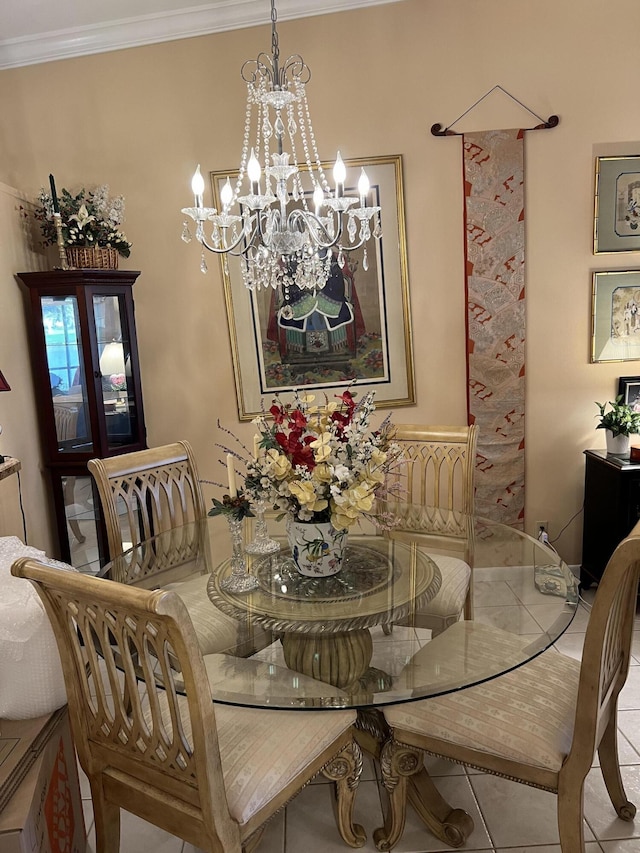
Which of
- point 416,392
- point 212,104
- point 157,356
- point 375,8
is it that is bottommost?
point 416,392

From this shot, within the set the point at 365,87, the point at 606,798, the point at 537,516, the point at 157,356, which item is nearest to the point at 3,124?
the point at 157,356

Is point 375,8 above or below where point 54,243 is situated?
above

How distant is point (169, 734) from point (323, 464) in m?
0.79

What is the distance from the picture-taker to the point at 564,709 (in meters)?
1.64

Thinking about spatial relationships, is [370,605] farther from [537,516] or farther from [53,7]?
[53,7]

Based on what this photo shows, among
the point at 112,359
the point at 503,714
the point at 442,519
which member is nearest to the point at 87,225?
the point at 112,359

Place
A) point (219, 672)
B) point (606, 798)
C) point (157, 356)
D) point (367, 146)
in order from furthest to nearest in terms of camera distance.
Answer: point (157, 356) → point (367, 146) → point (606, 798) → point (219, 672)

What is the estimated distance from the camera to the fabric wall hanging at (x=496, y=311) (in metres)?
3.29

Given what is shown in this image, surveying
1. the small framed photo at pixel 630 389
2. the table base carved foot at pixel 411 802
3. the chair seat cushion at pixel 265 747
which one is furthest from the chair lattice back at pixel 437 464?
the small framed photo at pixel 630 389

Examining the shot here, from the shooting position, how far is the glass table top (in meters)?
1.51

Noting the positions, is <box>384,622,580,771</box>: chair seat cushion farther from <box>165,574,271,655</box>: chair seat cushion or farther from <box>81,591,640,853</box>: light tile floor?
<box>165,574,271,655</box>: chair seat cushion

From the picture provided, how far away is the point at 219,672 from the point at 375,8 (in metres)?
3.21

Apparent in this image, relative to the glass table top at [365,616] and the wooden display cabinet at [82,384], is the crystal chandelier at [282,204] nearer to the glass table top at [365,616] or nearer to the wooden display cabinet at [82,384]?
the wooden display cabinet at [82,384]

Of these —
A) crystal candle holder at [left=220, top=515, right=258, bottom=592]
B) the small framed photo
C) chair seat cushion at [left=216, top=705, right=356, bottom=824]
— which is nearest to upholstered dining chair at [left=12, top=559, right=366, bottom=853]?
chair seat cushion at [left=216, top=705, right=356, bottom=824]
